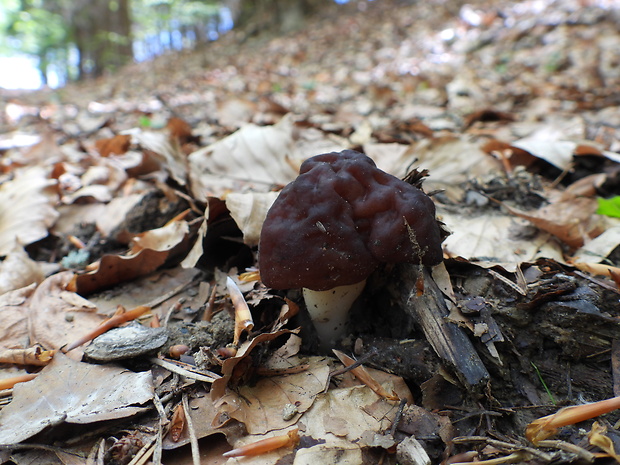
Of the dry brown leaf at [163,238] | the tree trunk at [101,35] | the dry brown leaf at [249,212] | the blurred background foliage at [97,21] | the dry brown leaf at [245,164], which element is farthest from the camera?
the tree trunk at [101,35]

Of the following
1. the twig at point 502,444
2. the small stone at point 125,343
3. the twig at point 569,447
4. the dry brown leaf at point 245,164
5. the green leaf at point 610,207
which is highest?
the dry brown leaf at point 245,164

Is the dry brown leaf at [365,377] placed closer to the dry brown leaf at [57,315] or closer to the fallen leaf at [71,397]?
the fallen leaf at [71,397]

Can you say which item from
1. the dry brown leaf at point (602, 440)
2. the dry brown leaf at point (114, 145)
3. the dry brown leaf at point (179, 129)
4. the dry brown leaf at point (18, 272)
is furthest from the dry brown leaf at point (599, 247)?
the dry brown leaf at point (114, 145)

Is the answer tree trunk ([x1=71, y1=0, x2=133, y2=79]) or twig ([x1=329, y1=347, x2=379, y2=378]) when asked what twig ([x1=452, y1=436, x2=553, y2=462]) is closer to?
twig ([x1=329, y1=347, x2=379, y2=378])

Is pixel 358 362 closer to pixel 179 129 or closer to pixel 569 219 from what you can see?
pixel 569 219

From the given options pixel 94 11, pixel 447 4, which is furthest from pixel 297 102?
pixel 94 11

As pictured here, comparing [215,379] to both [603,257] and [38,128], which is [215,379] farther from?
[38,128]

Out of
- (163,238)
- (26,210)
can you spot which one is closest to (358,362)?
(163,238)

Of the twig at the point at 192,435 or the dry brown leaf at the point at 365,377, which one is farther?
the dry brown leaf at the point at 365,377
